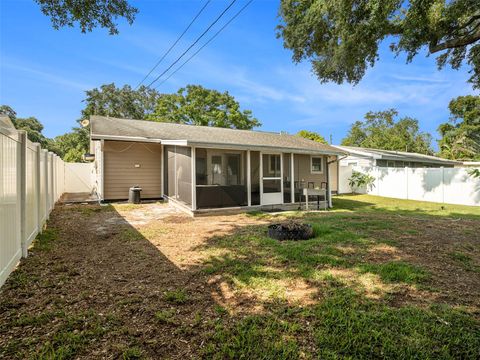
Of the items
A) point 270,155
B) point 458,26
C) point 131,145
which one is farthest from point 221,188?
point 458,26

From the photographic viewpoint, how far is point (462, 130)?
27.3 meters

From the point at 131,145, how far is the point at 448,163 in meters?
26.0

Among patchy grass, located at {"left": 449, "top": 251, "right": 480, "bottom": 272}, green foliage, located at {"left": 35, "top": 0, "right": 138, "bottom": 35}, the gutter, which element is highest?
green foliage, located at {"left": 35, "top": 0, "right": 138, "bottom": 35}

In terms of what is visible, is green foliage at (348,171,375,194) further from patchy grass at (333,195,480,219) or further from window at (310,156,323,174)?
window at (310,156,323,174)

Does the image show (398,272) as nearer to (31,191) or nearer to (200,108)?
(31,191)

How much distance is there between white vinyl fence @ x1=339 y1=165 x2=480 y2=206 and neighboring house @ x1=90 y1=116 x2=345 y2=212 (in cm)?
633

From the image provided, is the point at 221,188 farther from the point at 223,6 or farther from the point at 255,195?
the point at 223,6

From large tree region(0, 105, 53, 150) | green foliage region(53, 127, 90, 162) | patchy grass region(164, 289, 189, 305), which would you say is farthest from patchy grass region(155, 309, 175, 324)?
large tree region(0, 105, 53, 150)

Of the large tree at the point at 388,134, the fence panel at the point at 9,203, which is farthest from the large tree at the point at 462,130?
the fence panel at the point at 9,203

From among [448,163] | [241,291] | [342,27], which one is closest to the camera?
[241,291]

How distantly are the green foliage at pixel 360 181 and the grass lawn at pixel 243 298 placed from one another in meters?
12.6

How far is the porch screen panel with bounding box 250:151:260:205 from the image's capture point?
33.6 feet

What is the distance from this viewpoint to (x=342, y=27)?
31.0 feet

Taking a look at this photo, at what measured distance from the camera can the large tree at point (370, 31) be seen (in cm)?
832
